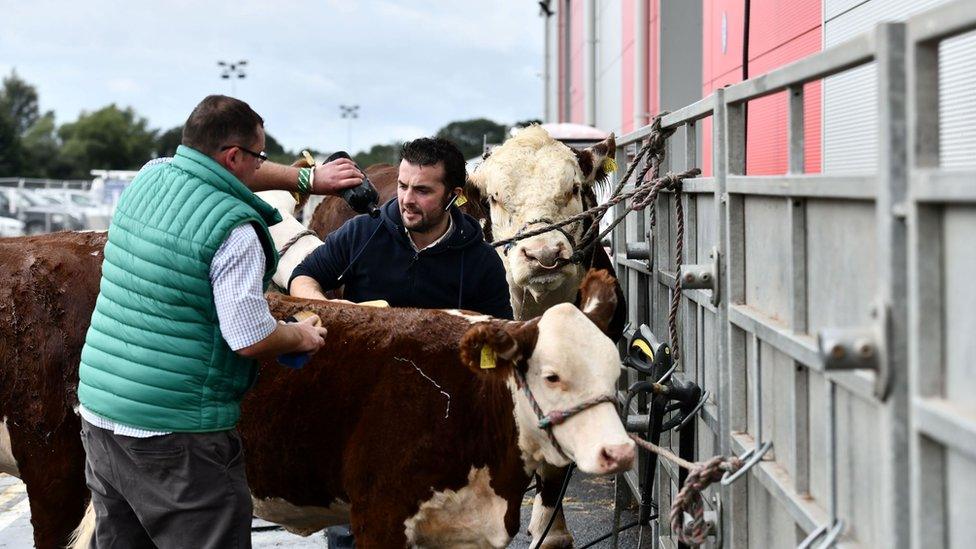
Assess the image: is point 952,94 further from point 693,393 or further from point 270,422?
point 270,422

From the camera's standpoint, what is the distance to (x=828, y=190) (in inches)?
110

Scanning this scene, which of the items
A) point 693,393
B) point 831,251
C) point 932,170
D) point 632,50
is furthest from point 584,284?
point 632,50

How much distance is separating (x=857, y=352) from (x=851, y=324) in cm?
44

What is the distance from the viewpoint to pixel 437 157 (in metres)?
5.79

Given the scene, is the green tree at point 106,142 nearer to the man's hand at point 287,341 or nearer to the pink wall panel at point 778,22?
the pink wall panel at point 778,22

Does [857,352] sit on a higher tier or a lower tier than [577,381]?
higher

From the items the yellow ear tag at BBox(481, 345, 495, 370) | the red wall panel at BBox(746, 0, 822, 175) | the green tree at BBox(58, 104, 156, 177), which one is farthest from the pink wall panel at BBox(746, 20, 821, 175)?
the green tree at BBox(58, 104, 156, 177)

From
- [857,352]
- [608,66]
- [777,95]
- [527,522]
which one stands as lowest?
[527,522]

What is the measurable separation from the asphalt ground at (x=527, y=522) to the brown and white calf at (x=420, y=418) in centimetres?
229

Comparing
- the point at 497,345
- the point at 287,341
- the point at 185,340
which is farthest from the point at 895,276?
the point at 185,340

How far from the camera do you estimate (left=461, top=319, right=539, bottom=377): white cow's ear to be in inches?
162

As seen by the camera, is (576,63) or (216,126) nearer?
(216,126)

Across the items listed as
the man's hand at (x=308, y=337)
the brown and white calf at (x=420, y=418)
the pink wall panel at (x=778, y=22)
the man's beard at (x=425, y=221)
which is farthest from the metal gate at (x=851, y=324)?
the pink wall panel at (x=778, y=22)

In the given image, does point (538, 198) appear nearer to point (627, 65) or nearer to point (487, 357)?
point (487, 357)
